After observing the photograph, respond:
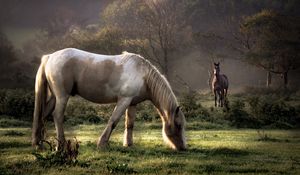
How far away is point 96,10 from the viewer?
2813 inches

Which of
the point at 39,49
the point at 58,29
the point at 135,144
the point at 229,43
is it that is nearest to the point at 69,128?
the point at 135,144

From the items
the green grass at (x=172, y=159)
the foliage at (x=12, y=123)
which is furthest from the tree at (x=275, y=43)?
the green grass at (x=172, y=159)

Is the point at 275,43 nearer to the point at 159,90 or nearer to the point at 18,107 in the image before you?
the point at 18,107

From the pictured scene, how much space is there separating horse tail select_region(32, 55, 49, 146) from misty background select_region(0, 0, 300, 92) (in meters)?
25.6

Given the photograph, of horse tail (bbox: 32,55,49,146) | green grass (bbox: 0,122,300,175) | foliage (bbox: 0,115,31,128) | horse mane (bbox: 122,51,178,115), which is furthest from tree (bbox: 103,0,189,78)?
horse tail (bbox: 32,55,49,146)

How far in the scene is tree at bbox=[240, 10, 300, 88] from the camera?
40.6 meters

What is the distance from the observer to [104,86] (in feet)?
37.0

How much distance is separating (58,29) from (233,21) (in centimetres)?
2456

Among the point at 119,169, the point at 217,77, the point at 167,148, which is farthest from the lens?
the point at 217,77

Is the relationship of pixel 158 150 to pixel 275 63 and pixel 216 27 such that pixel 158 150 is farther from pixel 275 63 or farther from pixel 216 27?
pixel 216 27

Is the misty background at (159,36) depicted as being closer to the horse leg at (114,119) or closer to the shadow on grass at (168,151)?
the horse leg at (114,119)

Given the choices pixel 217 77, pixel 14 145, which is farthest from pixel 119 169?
pixel 217 77

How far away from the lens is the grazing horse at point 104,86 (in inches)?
433

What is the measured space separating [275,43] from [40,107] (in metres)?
34.0
